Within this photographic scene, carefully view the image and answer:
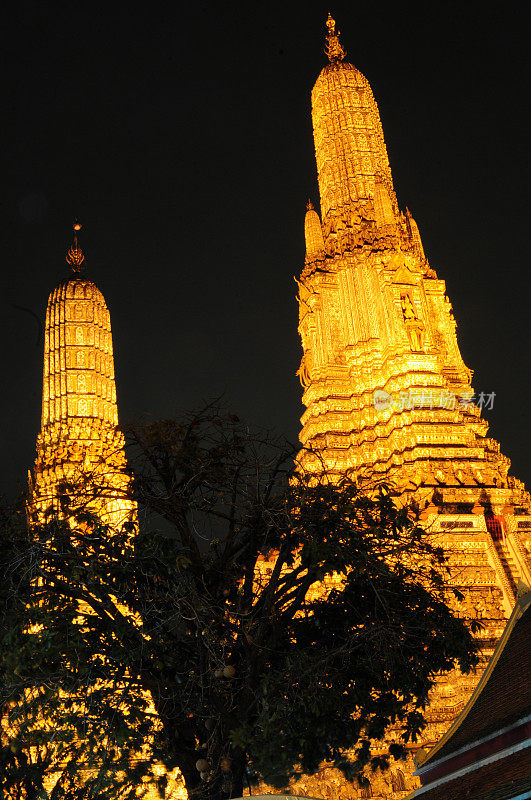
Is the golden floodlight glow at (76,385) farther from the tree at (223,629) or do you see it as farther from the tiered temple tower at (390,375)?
the tree at (223,629)

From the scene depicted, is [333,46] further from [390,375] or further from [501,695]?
[501,695]

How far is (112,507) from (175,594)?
2604cm

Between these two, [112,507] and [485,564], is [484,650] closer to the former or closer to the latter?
[485,564]

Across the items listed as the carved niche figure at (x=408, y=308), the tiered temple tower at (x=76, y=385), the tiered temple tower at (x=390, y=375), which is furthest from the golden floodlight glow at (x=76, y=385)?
the carved niche figure at (x=408, y=308)

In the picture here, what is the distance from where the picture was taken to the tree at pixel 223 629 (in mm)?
12922

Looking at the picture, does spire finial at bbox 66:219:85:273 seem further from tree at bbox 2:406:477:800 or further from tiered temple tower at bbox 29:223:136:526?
tree at bbox 2:406:477:800

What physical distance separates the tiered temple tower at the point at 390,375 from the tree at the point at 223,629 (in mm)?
14105

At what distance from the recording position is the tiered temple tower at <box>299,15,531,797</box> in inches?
1256

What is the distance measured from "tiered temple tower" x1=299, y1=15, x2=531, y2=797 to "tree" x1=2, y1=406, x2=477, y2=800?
1410cm

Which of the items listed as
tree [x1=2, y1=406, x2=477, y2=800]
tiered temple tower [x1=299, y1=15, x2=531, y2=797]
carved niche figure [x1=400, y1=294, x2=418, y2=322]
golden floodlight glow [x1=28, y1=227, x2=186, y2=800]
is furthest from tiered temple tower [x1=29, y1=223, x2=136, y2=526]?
tree [x1=2, y1=406, x2=477, y2=800]

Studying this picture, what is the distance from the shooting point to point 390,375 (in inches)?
1489

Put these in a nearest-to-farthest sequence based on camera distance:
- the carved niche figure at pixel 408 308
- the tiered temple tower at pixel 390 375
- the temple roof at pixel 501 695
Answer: the temple roof at pixel 501 695, the tiered temple tower at pixel 390 375, the carved niche figure at pixel 408 308

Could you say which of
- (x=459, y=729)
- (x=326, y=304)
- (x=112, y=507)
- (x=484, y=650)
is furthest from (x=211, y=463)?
(x=326, y=304)

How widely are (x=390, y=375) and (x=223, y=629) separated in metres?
25.2
